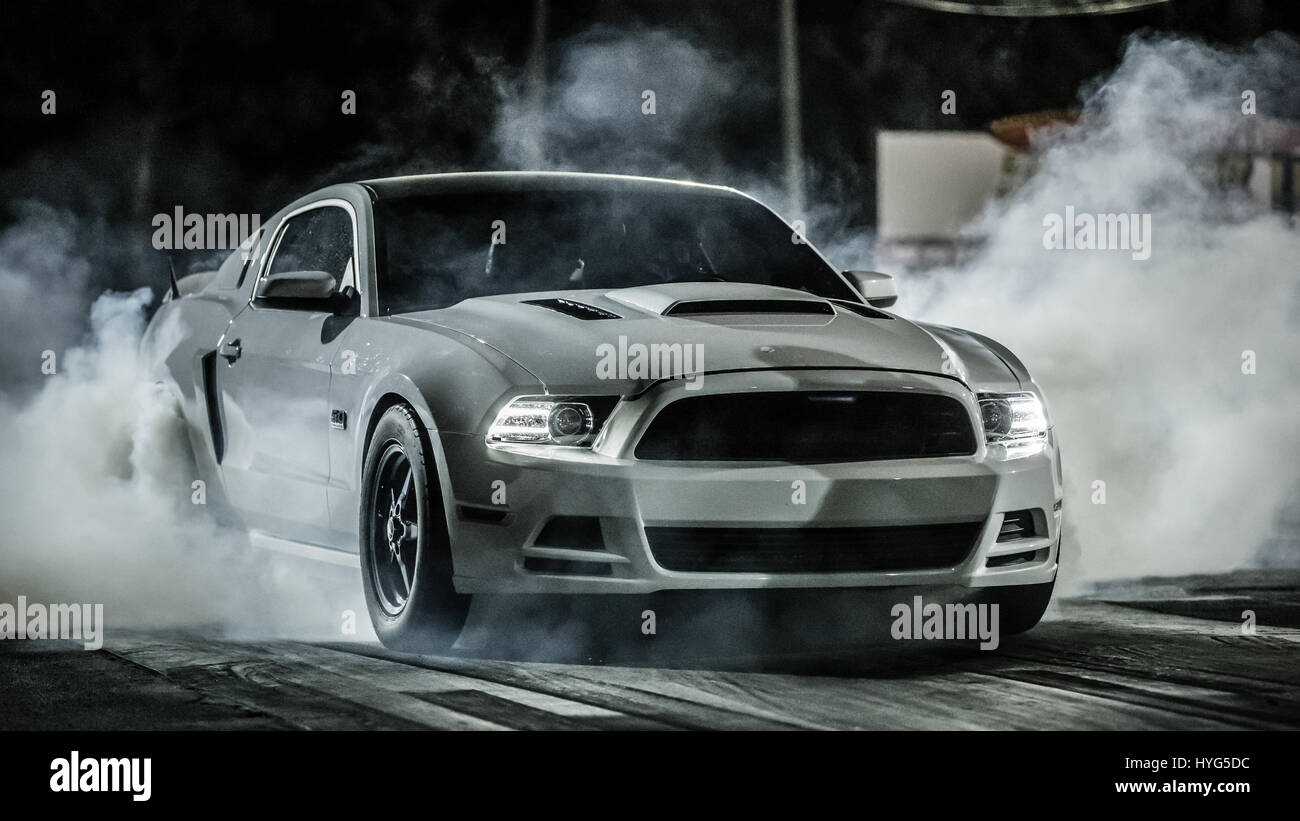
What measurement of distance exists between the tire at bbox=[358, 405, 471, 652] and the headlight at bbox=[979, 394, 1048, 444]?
1.79m

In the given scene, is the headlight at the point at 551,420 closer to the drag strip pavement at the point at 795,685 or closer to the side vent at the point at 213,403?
the drag strip pavement at the point at 795,685

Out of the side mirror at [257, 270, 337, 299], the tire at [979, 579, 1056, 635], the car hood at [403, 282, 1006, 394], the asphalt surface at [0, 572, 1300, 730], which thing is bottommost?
the asphalt surface at [0, 572, 1300, 730]

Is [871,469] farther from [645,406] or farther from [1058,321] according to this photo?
[1058,321]

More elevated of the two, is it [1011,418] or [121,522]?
[1011,418]

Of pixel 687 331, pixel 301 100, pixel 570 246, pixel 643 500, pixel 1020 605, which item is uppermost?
pixel 301 100

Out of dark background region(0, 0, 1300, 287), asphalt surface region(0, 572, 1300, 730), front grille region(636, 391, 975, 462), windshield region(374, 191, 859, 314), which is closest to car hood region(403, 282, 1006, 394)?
front grille region(636, 391, 975, 462)

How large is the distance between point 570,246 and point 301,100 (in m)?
14.9

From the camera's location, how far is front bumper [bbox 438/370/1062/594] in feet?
21.3

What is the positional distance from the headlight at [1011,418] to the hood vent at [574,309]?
4.09ft

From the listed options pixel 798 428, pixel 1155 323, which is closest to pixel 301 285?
pixel 798 428

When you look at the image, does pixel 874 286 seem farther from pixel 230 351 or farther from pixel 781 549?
pixel 230 351

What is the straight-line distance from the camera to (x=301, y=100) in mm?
22438

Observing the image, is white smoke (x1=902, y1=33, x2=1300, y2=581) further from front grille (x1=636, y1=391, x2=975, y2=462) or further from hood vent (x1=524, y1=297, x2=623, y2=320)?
hood vent (x1=524, y1=297, x2=623, y2=320)

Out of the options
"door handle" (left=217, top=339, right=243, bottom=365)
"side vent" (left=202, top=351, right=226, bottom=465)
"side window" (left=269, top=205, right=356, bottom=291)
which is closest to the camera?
"side window" (left=269, top=205, right=356, bottom=291)
